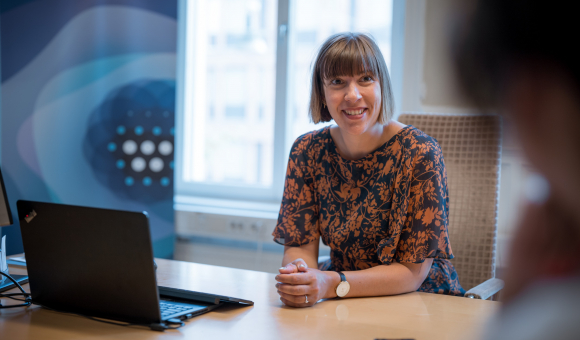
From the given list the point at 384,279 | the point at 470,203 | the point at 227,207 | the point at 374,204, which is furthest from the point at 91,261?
the point at 227,207

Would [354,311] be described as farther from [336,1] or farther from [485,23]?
[336,1]

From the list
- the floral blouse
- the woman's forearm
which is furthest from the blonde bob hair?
the woman's forearm

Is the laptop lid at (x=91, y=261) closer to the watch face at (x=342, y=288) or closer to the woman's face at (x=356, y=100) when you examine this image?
the watch face at (x=342, y=288)

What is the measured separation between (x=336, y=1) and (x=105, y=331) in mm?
2382

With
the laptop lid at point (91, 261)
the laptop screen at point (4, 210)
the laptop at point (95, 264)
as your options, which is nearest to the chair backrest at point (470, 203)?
the laptop at point (95, 264)

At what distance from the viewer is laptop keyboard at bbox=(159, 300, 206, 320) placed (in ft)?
3.05

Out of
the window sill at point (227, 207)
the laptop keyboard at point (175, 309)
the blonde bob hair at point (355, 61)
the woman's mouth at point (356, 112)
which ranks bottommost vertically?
the window sill at point (227, 207)

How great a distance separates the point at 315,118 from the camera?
1.59 metres

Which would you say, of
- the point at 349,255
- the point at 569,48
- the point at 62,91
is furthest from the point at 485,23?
the point at 62,91

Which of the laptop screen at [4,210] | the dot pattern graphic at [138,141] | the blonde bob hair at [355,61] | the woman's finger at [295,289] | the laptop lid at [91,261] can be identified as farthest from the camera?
the dot pattern graphic at [138,141]

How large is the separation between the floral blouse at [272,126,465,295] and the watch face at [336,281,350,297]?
20cm

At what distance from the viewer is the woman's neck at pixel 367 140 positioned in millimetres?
1458

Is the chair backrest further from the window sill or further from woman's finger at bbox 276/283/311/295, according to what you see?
the window sill

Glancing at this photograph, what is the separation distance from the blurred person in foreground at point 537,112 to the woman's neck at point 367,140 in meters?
1.21
